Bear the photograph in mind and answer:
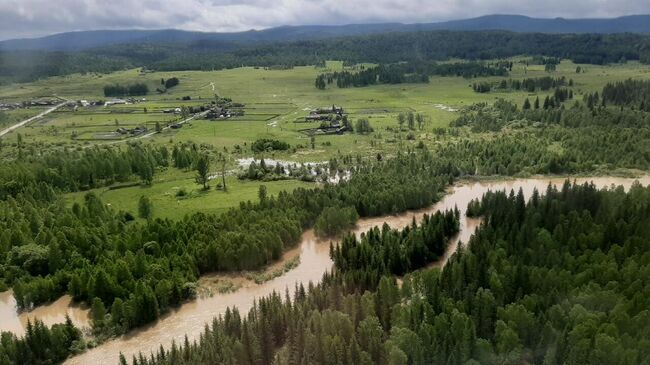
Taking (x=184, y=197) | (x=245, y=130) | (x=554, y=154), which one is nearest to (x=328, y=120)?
(x=245, y=130)

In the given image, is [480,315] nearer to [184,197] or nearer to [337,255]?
[337,255]

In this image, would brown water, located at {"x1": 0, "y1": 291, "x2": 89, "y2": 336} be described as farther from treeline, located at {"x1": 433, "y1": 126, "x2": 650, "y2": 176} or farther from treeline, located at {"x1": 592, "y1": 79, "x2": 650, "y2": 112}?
treeline, located at {"x1": 592, "y1": 79, "x2": 650, "y2": 112}

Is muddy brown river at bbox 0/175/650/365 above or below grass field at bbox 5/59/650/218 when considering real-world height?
below

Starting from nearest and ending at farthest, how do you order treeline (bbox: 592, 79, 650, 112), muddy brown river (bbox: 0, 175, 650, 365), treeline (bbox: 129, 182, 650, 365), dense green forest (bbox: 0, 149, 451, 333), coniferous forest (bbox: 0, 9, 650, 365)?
treeline (bbox: 129, 182, 650, 365)
coniferous forest (bbox: 0, 9, 650, 365)
muddy brown river (bbox: 0, 175, 650, 365)
dense green forest (bbox: 0, 149, 451, 333)
treeline (bbox: 592, 79, 650, 112)

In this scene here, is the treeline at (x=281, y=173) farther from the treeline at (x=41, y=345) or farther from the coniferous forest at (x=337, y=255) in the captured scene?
the treeline at (x=41, y=345)

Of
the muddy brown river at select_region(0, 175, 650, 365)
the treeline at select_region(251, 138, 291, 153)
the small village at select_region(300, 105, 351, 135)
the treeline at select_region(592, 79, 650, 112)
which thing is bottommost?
the muddy brown river at select_region(0, 175, 650, 365)

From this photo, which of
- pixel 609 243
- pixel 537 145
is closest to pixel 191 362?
pixel 609 243

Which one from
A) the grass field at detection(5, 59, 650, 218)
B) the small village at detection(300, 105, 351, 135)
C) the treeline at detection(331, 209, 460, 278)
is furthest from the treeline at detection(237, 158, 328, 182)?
the small village at detection(300, 105, 351, 135)

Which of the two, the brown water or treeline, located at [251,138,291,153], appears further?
treeline, located at [251,138,291,153]
